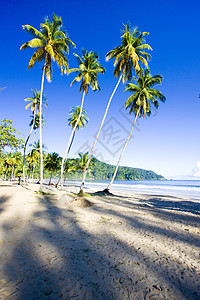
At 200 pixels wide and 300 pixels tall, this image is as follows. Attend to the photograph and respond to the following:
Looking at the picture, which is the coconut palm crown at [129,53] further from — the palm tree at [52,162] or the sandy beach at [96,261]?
the palm tree at [52,162]

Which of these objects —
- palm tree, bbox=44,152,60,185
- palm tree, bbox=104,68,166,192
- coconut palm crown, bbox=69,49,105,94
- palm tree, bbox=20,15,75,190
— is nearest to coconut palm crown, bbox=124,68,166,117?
palm tree, bbox=104,68,166,192

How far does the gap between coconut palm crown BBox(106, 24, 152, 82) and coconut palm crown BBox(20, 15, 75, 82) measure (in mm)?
4603

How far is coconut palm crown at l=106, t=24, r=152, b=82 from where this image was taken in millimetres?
14383

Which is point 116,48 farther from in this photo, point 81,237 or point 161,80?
point 81,237

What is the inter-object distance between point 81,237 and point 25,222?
2.34 meters

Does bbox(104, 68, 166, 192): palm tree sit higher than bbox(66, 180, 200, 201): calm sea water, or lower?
higher

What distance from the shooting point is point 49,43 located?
12773mm

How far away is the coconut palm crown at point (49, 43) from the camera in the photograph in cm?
1208

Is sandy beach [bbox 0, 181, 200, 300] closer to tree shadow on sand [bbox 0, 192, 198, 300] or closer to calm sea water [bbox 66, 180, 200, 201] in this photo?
tree shadow on sand [bbox 0, 192, 198, 300]

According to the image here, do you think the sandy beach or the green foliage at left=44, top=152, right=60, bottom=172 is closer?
the sandy beach

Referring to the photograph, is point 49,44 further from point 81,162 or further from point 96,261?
point 81,162

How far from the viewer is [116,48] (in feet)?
49.7

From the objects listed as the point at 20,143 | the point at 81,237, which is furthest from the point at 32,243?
the point at 20,143

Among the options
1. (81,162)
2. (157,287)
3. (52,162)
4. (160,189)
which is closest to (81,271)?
(157,287)
